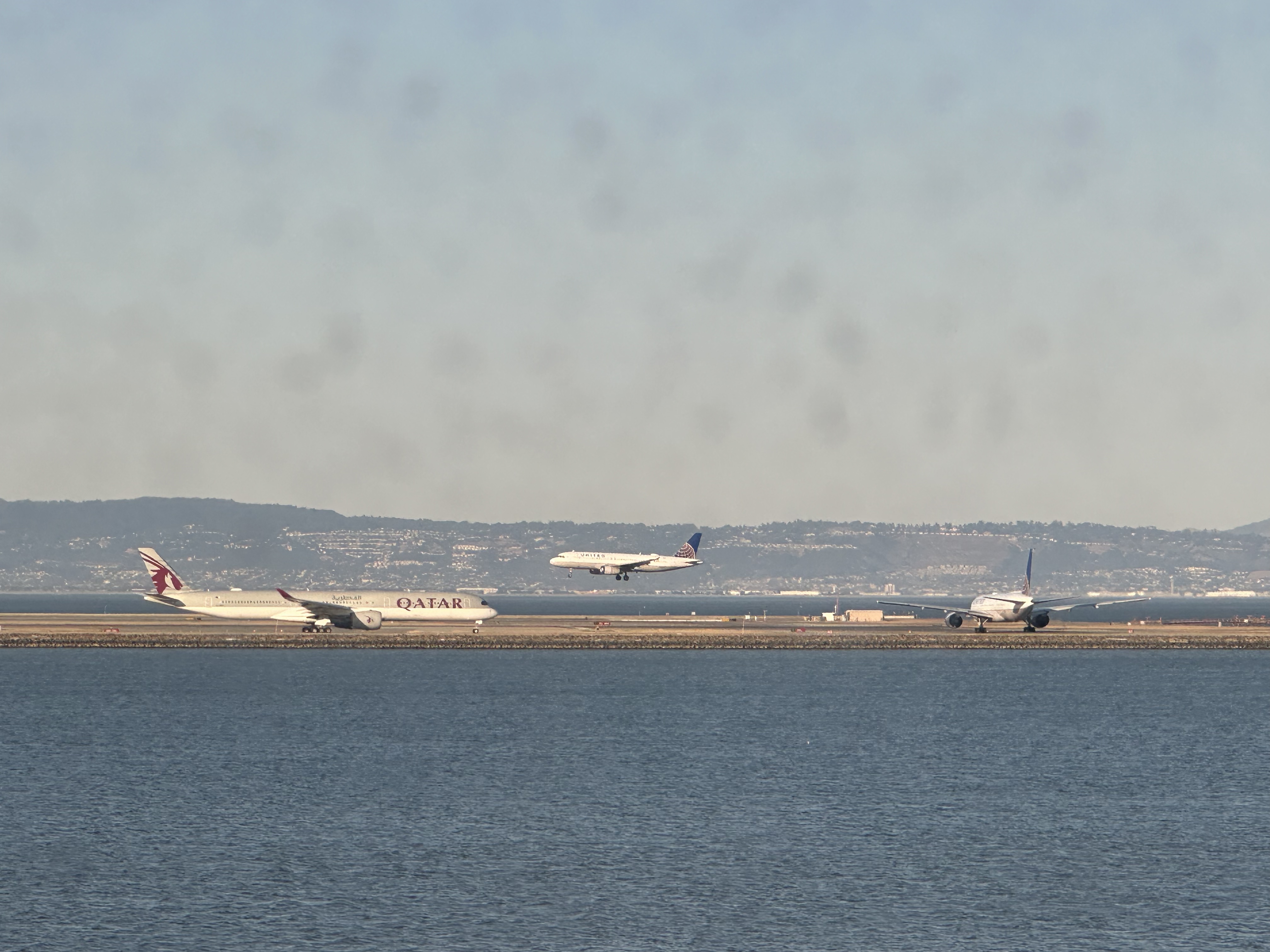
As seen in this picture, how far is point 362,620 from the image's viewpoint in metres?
170

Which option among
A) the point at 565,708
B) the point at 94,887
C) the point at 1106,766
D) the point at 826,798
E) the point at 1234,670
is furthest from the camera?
the point at 1234,670

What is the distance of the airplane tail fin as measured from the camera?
17500 cm

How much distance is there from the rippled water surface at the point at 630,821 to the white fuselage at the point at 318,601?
59487 millimetres

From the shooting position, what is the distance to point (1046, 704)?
10531cm

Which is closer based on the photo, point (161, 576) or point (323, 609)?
point (323, 609)

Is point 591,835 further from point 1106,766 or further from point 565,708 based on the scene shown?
point 565,708

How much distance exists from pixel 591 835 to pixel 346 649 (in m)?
113

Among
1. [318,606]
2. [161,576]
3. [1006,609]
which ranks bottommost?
[318,606]

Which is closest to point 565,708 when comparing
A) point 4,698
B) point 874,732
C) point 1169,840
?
point 874,732

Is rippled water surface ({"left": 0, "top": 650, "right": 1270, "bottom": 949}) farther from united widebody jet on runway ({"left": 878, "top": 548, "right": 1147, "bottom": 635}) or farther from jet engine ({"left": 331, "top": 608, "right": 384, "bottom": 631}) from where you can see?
united widebody jet on runway ({"left": 878, "top": 548, "right": 1147, "bottom": 635})

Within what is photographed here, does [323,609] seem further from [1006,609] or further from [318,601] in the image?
[1006,609]

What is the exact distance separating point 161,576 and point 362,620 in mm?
26732

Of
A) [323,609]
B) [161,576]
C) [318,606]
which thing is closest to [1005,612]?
[323,609]

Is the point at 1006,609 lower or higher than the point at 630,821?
higher
